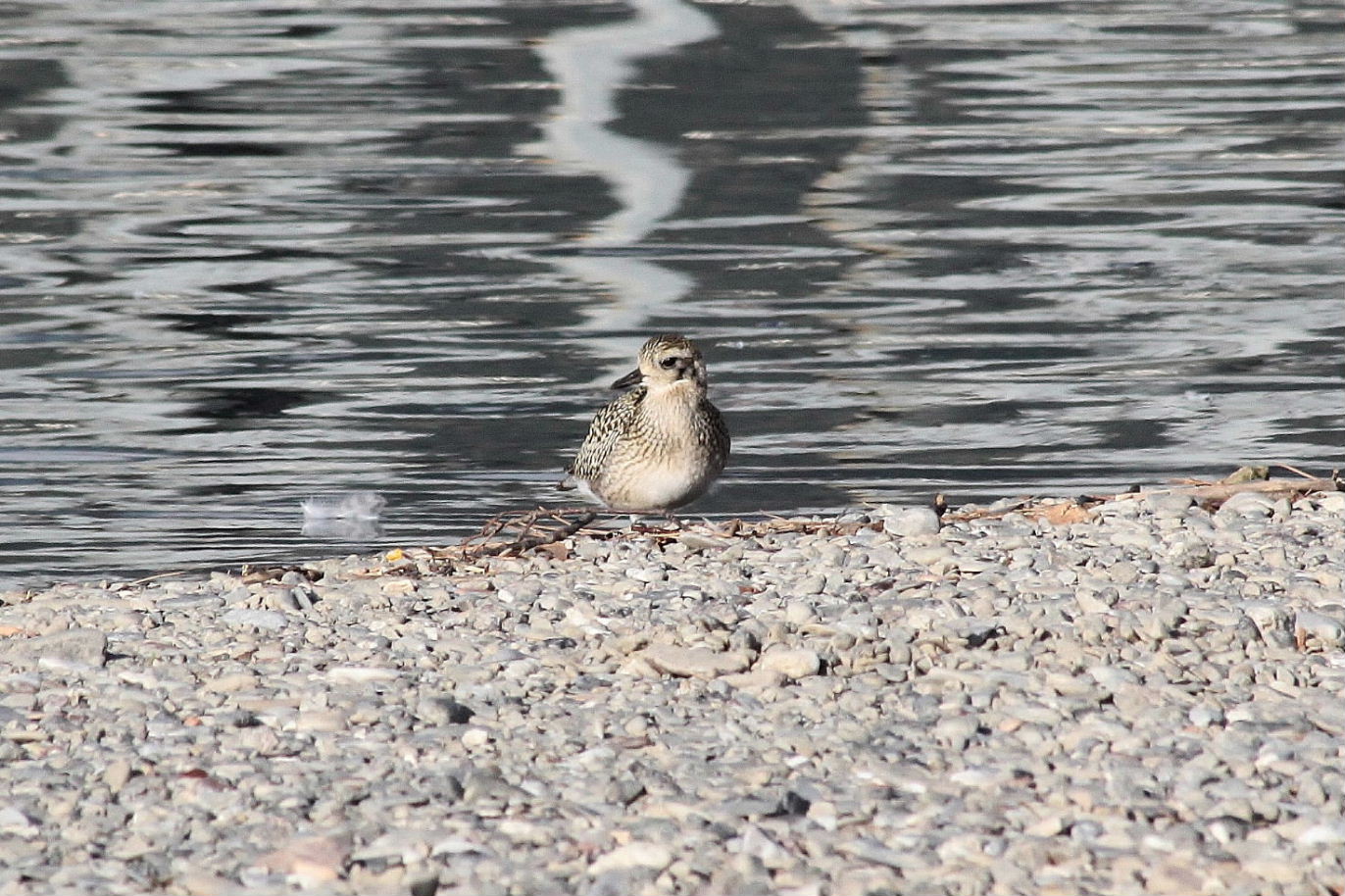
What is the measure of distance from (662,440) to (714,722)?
3545 millimetres

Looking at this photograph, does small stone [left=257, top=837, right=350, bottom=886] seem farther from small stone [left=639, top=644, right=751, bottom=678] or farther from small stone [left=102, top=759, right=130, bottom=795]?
small stone [left=639, top=644, right=751, bottom=678]

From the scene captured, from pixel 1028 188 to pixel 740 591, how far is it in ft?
40.8

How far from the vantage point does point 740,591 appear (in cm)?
805

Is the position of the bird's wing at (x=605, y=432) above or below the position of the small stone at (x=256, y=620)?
below

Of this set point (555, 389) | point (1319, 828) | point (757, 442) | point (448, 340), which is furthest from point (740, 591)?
point (448, 340)

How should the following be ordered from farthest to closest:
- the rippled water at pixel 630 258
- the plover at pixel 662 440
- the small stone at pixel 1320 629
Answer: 1. the rippled water at pixel 630 258
2. the plover at pixel 662 440
3. the small stone at pixel 1320 629

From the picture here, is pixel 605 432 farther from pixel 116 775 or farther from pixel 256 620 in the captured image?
pixel 116 775

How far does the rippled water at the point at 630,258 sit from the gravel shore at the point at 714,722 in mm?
2424

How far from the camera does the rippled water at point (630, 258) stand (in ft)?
39.0

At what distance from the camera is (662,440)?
10016 mm

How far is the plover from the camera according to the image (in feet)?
32.8

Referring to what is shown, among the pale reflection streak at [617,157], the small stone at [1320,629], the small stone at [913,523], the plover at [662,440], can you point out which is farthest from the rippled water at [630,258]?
→ the small stone at [1320,629]

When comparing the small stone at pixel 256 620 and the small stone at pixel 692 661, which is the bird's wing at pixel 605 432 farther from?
the small stone at pixel 692 661

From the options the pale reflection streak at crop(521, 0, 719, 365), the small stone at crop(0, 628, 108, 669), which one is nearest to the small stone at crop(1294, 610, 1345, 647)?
the small stone at crop(0, 628, 108, 669)
